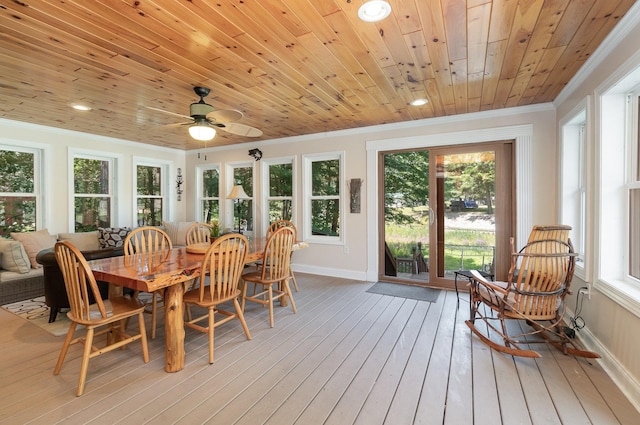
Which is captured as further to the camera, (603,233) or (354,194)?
(354,194)

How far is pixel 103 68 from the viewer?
102 inches

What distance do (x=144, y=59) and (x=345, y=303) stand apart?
10.5 ft

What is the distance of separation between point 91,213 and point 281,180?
3.37 metres

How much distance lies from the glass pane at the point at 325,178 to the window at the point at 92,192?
147 inches

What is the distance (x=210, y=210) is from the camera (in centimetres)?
650

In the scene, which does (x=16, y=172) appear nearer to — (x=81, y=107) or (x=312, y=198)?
(x=81, y=107)

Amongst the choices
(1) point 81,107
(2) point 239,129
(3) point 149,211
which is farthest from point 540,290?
(3) point 149,211

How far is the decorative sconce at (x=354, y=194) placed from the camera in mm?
4758

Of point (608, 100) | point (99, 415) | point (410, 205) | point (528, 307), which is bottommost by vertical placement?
point (99, 415)

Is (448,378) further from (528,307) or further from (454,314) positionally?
(454,314)

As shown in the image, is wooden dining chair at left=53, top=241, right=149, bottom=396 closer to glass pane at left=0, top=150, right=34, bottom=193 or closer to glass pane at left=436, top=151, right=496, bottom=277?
glass pane at left=0, top=150, right=34, bottom=193

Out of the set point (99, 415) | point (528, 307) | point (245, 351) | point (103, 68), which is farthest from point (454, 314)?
point (103, 68)

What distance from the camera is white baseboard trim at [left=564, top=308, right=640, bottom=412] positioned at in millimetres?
1858

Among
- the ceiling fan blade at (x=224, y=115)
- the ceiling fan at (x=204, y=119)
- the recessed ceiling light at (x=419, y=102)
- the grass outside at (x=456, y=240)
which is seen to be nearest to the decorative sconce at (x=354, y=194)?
the grass outside at (x=456, y=240)
